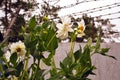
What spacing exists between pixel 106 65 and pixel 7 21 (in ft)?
29.4

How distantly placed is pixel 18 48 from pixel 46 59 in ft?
0.25

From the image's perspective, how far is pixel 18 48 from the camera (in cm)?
74

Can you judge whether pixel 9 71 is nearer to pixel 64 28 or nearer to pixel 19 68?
pixel 19 68

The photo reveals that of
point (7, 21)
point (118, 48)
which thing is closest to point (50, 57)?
Answer: point (118, 48)

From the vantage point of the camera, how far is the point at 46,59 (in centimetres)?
74

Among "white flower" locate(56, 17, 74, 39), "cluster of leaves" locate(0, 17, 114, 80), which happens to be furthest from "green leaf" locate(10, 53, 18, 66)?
"white flower" locate(56, 17, 74, 39)

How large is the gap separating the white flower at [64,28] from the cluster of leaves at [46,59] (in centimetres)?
2

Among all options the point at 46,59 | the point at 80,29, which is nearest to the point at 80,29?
the point at 80,29

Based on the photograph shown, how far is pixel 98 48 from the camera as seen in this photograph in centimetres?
77

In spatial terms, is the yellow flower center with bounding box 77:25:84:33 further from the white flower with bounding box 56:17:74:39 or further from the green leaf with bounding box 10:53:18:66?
the green leaf with bounding box 10:53:18:66

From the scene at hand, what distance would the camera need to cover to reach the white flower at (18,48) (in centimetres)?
74

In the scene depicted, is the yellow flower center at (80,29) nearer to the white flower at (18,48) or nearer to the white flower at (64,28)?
the white flower at (64,28)

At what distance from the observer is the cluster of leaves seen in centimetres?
69

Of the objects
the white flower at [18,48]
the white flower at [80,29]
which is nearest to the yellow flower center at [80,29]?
the white flower at [80,29]
